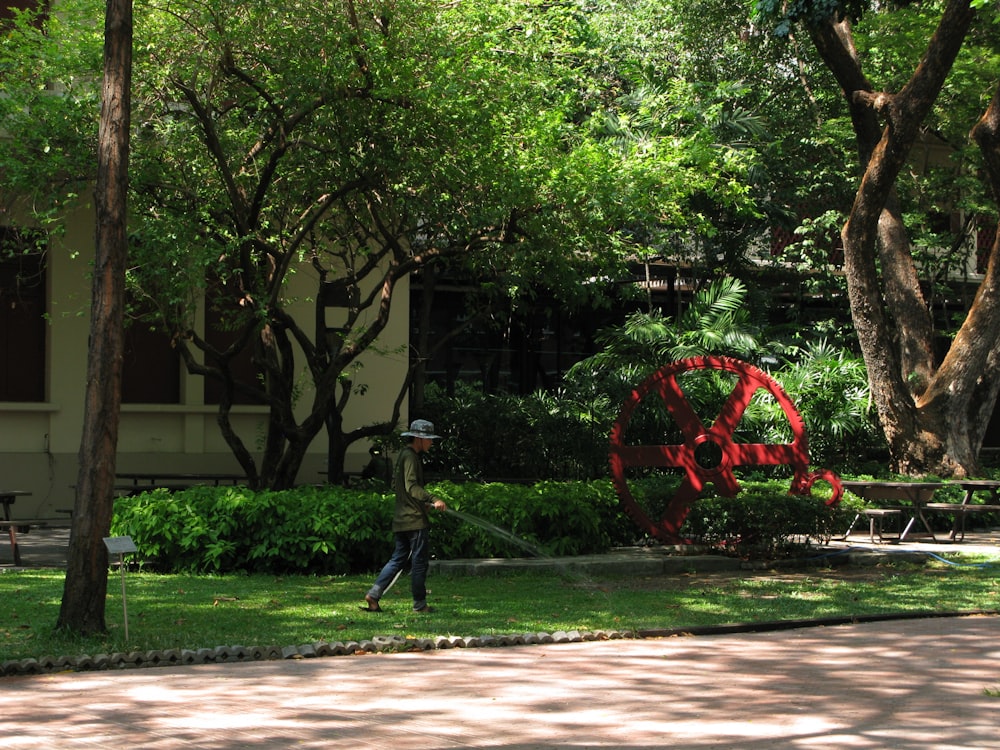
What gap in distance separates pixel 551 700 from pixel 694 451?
27.6ft

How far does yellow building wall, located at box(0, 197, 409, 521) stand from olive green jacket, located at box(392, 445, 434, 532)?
7610 mm

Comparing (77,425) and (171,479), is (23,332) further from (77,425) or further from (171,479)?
(171,479)

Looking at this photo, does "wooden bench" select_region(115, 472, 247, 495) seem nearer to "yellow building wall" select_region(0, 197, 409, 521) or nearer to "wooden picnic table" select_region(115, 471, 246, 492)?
"wooden picnic table" select_region(115, 471, 246, 492)

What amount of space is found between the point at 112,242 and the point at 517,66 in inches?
277

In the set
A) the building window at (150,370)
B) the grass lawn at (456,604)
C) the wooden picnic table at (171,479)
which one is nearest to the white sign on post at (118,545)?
the grass lawn at (456,604)

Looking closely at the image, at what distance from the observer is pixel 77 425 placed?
65.5ft

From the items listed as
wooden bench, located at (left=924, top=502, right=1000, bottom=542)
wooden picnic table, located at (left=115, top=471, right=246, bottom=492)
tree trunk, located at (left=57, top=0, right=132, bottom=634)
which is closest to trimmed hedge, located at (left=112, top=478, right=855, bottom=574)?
wooden bench, located at (left=924, top=502, right=1000, bottom=542)

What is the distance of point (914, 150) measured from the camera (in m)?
27.9

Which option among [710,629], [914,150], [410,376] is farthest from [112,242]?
[914,150]

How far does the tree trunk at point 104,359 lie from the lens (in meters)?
9.52

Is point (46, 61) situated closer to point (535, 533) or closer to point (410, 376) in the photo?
point (410, 376)

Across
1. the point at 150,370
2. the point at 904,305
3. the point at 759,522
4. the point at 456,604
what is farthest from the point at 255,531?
the point at 904,305

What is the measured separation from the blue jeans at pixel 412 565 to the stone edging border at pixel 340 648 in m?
1.20

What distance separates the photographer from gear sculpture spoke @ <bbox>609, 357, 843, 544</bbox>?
15.7 m
